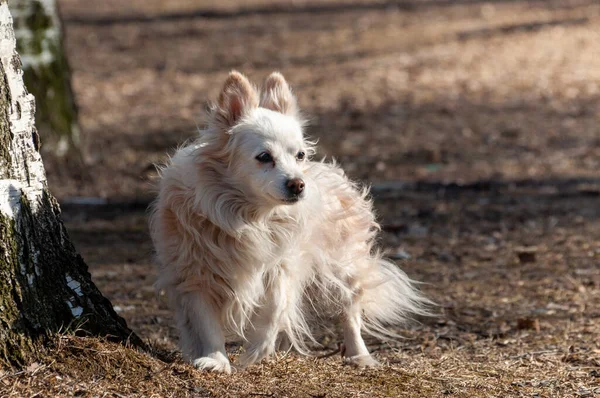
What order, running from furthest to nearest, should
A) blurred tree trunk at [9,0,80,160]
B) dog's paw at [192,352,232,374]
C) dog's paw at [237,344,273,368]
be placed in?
blurred tree trunk at [9,0,80,160]
dog's paw at [237,344,273,368]
dog's paw at [192,352,232,374]

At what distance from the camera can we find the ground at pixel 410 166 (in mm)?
4301

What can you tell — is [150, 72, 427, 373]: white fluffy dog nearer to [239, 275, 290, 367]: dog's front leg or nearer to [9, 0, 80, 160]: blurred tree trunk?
[239, 275, 290, 367]: dog's front leg

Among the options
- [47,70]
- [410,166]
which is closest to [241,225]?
[410,166]

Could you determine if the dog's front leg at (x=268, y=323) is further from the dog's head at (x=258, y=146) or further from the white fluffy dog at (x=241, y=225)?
the dog's head at (x=258, y=146)

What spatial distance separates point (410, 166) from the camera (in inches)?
372

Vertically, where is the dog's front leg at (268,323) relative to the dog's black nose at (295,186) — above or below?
below

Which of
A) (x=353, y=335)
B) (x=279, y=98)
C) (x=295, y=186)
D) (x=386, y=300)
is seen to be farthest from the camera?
(x=386, y=300)

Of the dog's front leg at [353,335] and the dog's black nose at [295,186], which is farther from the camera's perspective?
the dog's front leg at [353,335]

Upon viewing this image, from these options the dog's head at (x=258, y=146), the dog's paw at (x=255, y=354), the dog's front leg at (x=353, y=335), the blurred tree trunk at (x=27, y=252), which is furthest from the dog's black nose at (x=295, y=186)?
the dog's front leg at (x=353, y=335)

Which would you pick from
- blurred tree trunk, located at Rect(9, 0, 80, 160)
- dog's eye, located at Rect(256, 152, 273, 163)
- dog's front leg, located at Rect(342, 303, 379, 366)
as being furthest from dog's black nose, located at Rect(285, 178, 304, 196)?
blurred tree trunk, located at Rect(9, 0, 80, 160)

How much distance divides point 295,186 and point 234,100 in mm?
574

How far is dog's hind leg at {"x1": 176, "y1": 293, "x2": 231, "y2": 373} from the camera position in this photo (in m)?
4.36

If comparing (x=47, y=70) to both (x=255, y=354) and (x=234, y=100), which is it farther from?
(x=255, y=354)

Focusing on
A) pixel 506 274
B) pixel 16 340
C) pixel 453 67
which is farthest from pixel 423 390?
pixel 453 67
